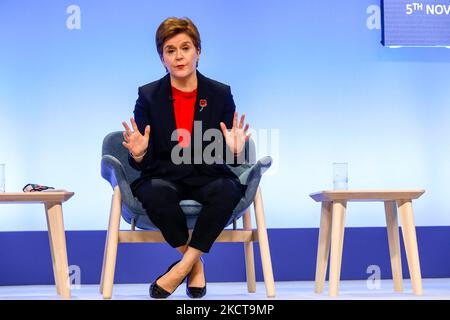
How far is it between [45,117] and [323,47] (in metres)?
1.67

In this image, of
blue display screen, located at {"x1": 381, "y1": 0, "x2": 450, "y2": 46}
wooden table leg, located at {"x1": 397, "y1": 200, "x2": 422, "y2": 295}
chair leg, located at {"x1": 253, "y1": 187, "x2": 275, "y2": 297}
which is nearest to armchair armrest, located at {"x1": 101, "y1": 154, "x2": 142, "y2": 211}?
chair leg, located at {"x1": 253, "y1": 187, "x2": 275, "y2": 297}

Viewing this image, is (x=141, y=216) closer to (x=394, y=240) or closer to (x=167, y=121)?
(x=167, y=121)

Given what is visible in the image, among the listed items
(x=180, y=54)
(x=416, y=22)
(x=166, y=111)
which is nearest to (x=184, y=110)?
(x=166, y=111)

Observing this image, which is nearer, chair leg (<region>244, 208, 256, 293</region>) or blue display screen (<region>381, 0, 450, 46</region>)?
chair leg (<region>244, 208, 256, 293</region>)

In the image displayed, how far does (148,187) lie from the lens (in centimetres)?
318

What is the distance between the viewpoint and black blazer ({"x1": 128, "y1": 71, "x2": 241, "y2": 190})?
10.8 feet

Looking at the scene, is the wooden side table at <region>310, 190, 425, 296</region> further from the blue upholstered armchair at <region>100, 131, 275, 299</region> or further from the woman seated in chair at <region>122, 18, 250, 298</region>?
the woman seated in chair at <region>122, 18, 250, 298</region>

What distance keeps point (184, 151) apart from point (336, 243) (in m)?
0.76

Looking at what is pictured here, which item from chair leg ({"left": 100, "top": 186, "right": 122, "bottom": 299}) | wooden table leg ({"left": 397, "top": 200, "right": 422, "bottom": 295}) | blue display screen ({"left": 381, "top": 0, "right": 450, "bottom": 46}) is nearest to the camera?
chair leg ({"left": 100, "top": 186, "right": 122, "bottom": 299})

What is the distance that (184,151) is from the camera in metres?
3.34

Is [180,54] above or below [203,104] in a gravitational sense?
above

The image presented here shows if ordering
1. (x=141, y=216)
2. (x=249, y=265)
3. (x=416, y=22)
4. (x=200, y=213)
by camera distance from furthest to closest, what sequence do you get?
(x=416, y=22) < (x=249, y=265) < (x=141, y=216) < (x=200, y=213)

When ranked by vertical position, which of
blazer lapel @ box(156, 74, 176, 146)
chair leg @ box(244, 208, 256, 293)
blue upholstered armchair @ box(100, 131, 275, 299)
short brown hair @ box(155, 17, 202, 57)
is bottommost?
chair leg @ box(244, 208, 256, 293)

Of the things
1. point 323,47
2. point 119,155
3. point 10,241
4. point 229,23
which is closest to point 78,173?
point 10,241
